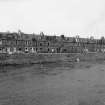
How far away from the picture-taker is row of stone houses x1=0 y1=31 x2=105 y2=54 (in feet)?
206

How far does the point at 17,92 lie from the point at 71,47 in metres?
59.4

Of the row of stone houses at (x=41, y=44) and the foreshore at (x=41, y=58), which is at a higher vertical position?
the row of stone houses at (x=41, y=44)

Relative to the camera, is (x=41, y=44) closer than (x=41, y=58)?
No

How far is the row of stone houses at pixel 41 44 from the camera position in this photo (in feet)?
206

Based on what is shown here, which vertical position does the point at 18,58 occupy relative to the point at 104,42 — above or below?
below

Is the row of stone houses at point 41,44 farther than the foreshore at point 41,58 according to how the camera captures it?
Yes

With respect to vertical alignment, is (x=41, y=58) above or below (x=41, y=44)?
below

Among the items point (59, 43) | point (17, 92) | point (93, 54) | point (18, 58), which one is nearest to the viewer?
point (17, 92)

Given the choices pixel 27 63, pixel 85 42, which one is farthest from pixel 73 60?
pixel 85 42

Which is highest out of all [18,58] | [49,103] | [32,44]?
[32,44]

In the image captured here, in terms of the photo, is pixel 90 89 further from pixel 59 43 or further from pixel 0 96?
pixel 59 43

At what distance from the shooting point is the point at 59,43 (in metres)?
73.8

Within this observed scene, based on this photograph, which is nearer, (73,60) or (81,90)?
(81,90)

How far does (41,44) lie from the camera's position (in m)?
69.1
